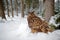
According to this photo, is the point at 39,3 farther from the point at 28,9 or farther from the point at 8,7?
the point at 8,7

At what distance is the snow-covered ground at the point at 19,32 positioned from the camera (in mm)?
1720

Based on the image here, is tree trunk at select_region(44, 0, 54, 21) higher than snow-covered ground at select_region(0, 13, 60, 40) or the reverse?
higher

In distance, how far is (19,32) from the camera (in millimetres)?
1786

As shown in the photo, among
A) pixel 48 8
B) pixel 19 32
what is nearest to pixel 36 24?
pixel 19 32

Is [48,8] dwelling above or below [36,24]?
above

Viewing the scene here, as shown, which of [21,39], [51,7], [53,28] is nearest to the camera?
[21,39]

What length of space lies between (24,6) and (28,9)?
70 mm

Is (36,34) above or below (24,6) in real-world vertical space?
below

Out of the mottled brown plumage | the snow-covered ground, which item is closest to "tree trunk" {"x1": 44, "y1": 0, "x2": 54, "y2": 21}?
the mottled brown plumage

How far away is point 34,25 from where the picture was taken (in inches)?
73.4

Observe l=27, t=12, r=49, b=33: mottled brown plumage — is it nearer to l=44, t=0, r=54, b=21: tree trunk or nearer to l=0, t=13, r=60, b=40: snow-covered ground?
l=0, t=13, r=60, b=40: snow-covered ground

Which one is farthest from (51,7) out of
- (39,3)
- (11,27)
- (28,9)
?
(11,27)

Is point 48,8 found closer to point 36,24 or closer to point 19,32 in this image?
point 36,24

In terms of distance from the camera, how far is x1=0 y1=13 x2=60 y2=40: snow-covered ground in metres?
1.72
